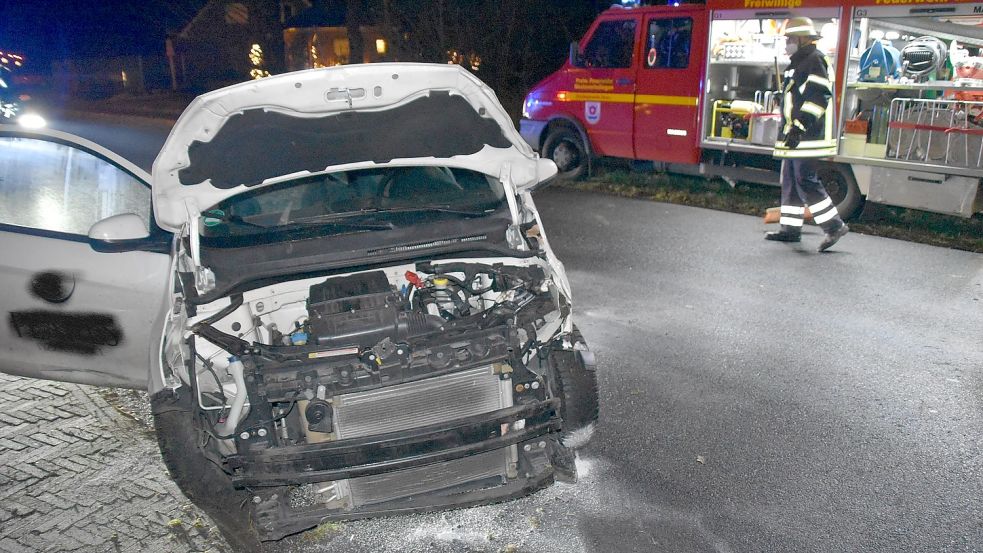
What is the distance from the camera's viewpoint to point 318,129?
12.1ft

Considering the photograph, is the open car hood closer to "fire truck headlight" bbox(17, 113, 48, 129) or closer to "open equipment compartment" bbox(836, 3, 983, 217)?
"fire truck headlight" bbox(17, 113, 48, 129)

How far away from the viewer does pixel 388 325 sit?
346cm

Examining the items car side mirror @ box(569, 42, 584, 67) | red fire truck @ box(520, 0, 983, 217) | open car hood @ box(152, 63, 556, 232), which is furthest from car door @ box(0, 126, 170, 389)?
car side mirror @ box(569, 42, 584, 67)

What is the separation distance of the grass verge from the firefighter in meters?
1.14

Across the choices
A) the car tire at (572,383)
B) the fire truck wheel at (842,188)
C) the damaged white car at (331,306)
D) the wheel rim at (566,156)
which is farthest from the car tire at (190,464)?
the wheel rim at (566,156)

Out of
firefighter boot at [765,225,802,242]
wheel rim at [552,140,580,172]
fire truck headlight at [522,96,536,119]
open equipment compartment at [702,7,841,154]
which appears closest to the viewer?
firefighter boot at [765,225,802,242]

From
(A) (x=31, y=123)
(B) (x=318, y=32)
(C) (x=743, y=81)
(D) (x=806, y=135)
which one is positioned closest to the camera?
(A) (x=31, y=123)

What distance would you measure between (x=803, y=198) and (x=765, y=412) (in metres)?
4.16

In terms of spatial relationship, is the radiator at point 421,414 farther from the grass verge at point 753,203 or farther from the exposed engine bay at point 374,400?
the grass verge at point 753,203

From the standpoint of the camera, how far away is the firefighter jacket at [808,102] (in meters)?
8.20

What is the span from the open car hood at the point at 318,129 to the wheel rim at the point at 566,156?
866cm

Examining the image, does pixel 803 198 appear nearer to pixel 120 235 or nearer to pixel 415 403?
pixel 415 403

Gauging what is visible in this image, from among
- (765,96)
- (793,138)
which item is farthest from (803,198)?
(765,96)

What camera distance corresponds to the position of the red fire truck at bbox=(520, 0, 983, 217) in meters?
8.63
